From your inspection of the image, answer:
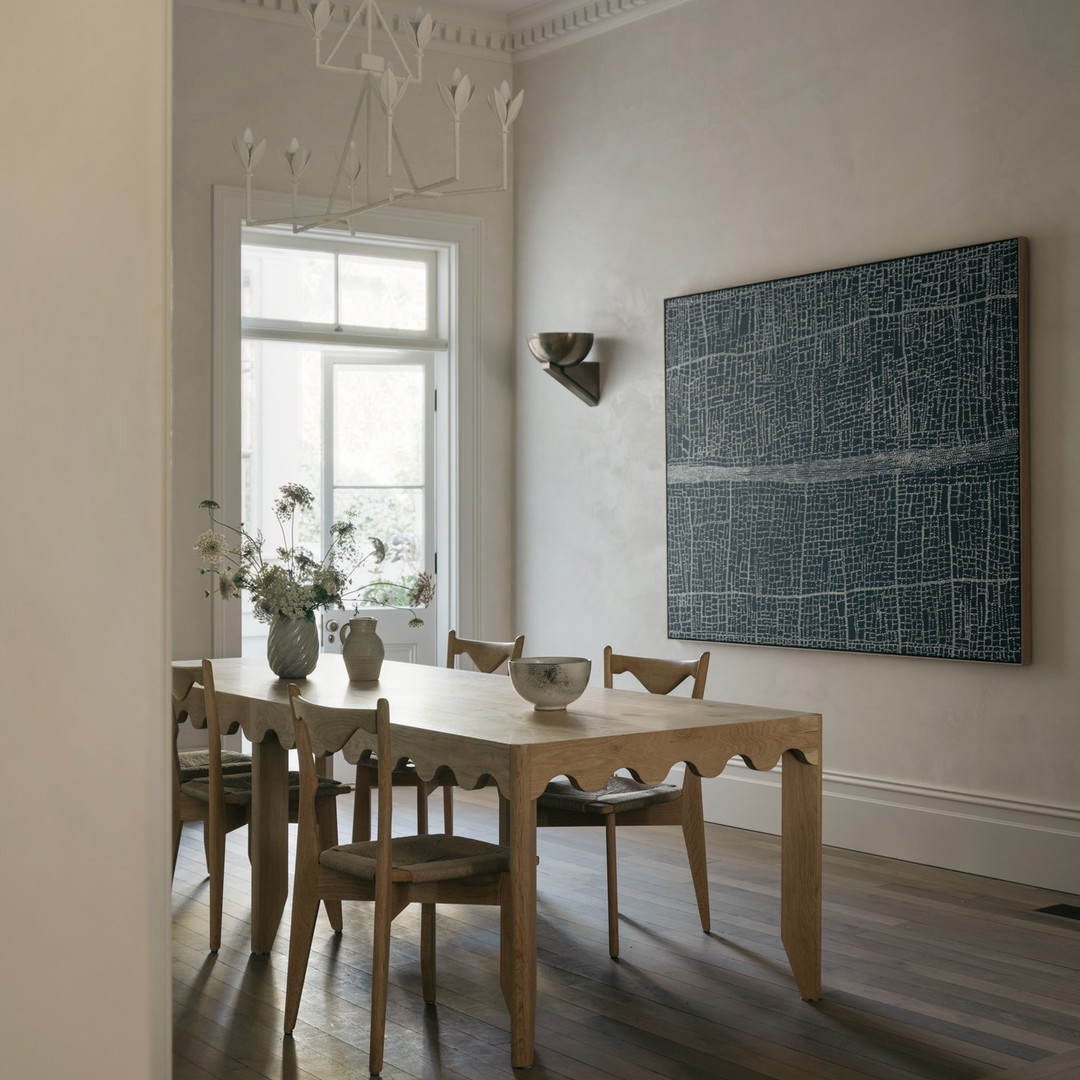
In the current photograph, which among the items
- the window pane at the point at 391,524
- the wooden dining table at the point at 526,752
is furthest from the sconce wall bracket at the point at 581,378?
the wooden dining table at the point at 526,752

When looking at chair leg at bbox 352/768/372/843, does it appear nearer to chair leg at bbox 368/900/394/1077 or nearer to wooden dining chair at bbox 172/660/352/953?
wooden dining chair at bbox 172/660/352/953

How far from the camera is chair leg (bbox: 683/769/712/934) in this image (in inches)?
155

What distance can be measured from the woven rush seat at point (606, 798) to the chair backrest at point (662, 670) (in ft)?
1.26

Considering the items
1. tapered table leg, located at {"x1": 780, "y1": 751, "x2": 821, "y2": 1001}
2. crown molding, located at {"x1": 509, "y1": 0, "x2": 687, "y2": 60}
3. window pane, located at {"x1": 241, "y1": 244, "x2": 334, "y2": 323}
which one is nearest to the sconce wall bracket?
window pane, located at {"x1": 241, "y1": 244, "x2": 334, "y2": 323}

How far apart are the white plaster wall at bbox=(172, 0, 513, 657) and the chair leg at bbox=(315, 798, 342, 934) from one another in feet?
7.25

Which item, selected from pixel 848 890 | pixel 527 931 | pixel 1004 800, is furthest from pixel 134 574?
pixel 1004 800

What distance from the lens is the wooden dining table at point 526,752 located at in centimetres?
292

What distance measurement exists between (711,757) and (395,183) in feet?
13.5

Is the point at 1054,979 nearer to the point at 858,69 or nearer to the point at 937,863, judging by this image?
the point at 937,863

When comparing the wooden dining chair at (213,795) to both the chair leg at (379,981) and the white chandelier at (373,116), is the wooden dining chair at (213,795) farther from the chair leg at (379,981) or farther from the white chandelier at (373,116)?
the white chandelier at (373,116)

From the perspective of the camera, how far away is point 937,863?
188 inches

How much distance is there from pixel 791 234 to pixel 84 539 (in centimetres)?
426

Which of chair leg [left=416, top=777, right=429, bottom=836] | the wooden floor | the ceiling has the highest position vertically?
the ceiling

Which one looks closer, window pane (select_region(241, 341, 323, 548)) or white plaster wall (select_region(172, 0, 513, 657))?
white plaster wall (select_region(172, 0, 513, 657))
